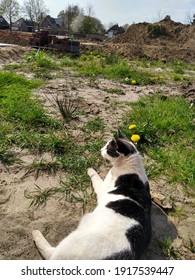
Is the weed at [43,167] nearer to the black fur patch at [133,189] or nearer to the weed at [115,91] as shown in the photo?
the black fur patch at [133,189]

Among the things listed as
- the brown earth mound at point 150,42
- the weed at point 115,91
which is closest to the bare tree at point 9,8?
the brown earth mound at point 150,42

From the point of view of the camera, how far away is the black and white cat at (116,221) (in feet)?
5.89

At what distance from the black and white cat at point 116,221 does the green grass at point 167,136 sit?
852 mm

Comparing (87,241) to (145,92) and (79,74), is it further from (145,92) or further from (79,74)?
(79,74)

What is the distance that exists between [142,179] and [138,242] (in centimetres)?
71

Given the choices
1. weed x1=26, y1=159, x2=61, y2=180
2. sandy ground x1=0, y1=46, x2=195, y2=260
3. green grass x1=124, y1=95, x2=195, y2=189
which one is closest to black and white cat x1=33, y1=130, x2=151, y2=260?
sandy ground x1=0, y1=46, x2=195, y2=260

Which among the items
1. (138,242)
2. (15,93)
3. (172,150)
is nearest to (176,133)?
(172,150)

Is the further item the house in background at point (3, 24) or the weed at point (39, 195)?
the house in background at point (3, 24)

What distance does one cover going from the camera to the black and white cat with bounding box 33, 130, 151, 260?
1.79 meters

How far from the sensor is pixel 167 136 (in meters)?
4.38

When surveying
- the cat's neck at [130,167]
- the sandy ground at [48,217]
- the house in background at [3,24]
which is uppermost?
the house in background at [3,24]

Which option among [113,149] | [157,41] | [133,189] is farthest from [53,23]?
[133,189]

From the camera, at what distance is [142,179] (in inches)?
99.5

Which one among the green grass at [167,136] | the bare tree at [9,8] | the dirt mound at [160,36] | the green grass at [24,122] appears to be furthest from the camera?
the bare tree at [9,8]
